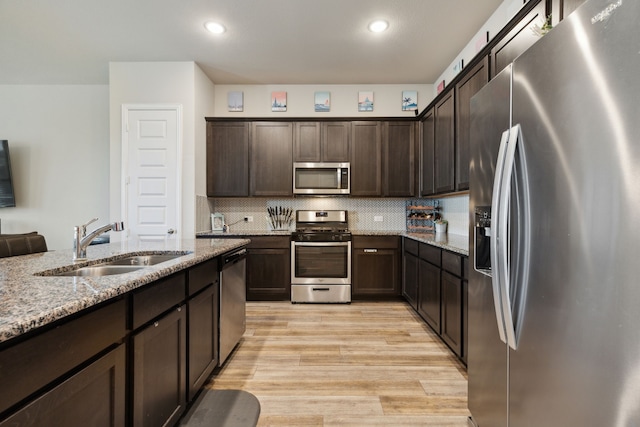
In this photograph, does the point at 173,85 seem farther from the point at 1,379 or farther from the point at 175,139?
the point at 1,379

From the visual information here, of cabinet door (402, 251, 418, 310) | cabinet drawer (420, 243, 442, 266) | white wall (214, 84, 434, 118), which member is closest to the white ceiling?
white wall (214, 84, 434, 118)

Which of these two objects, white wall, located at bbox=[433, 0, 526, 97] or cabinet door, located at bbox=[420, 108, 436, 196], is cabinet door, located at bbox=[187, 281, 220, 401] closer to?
cabinet door, located at bbox=[420, 108, 436, 196]

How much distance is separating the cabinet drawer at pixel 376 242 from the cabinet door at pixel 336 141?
1.12 m

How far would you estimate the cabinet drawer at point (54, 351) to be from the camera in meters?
0.69

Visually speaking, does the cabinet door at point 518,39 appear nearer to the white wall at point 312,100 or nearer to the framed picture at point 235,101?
the white wall at point 312,100

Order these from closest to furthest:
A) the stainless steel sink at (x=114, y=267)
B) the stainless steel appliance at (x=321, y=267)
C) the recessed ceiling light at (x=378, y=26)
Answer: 1. the stainless steel sink at (x=114, y=267)
2. the recessed ceiling light at (x=378, y=26)
3. the stainless steel appliance at (x=321, y=267)

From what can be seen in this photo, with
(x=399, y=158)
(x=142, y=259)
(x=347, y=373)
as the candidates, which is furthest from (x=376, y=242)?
(x=142, y=259)

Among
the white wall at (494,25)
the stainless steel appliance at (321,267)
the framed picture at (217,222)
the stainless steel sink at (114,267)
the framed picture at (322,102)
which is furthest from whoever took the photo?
the framed picture at (322,102)

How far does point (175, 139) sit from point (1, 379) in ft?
11.4

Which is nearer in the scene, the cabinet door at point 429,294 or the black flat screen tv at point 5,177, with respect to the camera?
the cabinet door at point 429,294

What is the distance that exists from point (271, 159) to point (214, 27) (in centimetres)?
164

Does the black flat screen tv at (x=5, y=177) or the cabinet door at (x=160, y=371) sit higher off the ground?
the black flat screen tv at (x=5, y=177)

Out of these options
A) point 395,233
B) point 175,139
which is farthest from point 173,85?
point 395,233

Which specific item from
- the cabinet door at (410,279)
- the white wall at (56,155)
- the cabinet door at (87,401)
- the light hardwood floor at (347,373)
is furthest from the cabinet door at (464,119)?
the white wall at (56,155)
